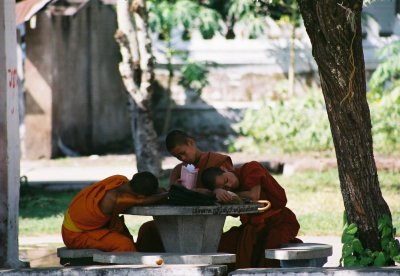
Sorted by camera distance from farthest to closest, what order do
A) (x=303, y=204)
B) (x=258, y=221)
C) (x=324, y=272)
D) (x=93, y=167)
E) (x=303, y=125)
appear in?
1. (x=93, y=167)
2. (x=303, y=125)
3. (x=303, y=204)
4. (x=258, y=221)
5. (x=324, y=272)

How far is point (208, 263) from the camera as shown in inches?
313

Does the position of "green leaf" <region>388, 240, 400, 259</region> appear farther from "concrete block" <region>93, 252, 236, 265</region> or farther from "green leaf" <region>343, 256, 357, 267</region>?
"concrete block" <region>93, 252, 236, 265</region>

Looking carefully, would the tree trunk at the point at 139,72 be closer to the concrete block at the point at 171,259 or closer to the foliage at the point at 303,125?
the foliage at the point at 303,125

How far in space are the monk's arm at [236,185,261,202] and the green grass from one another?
338cm

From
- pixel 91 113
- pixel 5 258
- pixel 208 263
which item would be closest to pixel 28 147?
pixel 91 113

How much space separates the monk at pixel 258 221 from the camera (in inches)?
340

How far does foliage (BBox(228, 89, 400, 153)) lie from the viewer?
1773 centimetres

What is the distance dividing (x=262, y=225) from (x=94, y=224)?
1.27 m

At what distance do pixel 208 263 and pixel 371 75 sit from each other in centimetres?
1424

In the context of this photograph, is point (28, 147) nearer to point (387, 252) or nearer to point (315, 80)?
point (315, 80)

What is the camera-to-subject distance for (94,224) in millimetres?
8547

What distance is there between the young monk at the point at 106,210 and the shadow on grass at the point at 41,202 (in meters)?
5.22

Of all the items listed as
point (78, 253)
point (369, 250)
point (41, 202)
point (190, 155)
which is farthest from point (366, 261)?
point (41, 202)

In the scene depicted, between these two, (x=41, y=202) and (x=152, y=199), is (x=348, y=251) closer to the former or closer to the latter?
(x=152, y=199)
